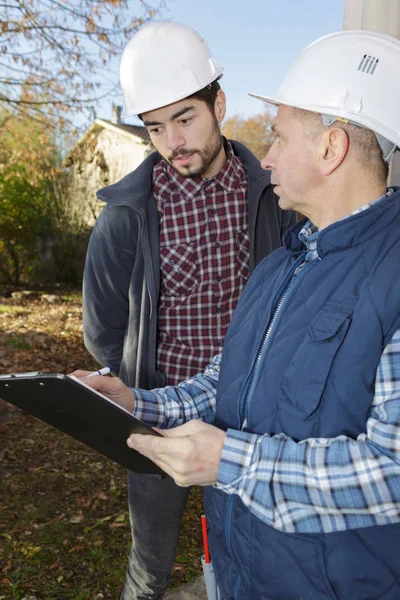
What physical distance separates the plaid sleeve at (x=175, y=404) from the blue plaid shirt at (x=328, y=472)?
541mm

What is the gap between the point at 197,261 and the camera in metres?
2.63

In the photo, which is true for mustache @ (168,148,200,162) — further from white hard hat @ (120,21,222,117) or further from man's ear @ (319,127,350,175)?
man's ear @ (319,127,350,175)

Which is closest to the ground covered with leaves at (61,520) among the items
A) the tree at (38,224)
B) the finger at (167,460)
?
the finger at (167,460)

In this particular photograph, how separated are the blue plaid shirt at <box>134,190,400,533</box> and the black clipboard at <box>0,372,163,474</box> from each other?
0.96 ft

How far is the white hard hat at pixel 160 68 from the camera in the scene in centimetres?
250

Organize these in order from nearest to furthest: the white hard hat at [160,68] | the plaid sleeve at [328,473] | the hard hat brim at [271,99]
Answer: the plaid sleeve at [328,473] < the hard hat brim at [271,99] < the white hard hat at [160,68]

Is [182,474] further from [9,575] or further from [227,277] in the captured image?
[9,575]

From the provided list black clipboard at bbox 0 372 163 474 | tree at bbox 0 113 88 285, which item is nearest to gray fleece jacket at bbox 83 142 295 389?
black clipboard at bbox 0 372 163 474

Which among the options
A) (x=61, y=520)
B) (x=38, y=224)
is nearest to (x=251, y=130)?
(x=38, y=224)

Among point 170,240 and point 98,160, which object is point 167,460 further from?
point 98,160

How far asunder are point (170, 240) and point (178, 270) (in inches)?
5.7

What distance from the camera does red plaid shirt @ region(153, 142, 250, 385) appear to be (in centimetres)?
259

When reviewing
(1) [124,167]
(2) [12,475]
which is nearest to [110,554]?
(2) [12,475]

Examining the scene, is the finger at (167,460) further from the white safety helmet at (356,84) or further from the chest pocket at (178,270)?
the chest pocket at (178,270)
